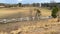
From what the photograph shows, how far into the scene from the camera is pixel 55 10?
45.2 metres

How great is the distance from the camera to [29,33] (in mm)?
19625

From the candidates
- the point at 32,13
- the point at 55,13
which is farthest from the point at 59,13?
the point at 32,13

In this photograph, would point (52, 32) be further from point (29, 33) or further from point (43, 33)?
point (29, 33)

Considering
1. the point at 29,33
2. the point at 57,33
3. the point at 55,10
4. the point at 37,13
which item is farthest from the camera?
the point at 37,13

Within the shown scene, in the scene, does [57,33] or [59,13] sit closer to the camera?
[57,33]

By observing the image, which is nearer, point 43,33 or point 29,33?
point 43,33

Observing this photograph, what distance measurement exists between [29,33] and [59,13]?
31.4m

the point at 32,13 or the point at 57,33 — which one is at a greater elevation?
the point at 57,33

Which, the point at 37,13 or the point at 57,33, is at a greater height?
the point at 57,33

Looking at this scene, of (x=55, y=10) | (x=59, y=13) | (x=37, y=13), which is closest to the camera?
(x=55, y=10)

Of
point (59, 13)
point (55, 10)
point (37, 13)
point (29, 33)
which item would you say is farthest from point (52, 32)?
point (37, 13)

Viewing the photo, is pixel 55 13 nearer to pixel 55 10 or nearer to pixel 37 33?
pixel 55 10

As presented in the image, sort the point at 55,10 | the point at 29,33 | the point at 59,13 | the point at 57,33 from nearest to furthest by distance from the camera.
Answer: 1. the point at 57,33
2. the point at 29,33
3. the point at 55,10
4. the point at 59,13

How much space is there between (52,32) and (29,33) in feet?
8.13
